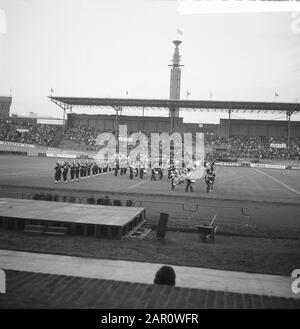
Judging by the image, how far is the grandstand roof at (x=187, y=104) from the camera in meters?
63.3

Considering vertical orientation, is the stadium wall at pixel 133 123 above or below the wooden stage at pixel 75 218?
above

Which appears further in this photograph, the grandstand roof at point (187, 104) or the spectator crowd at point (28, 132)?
the spectator crowd at point (28, 132)

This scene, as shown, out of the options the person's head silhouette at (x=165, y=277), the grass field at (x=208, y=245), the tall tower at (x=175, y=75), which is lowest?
the grass field at (x=208, y=245)

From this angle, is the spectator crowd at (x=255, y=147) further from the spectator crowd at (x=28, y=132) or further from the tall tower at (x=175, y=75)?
the tall tower at (x=175, y=75)

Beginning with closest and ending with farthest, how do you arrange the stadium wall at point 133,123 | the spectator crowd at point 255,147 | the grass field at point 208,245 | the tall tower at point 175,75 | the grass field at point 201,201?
the grass field at point 208,245
the grass field at point 201,201
the spectator crowd at point 255,147
the stadium wall at point 133,123
the tall tower at point 175,75

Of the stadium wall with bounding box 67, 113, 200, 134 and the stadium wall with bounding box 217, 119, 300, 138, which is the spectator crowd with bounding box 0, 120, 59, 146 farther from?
the stadium wall with bounding box 217, 119, 300, 138

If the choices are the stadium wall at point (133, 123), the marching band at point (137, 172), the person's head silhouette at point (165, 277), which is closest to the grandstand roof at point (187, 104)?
the stadium wall at point (133, 123)

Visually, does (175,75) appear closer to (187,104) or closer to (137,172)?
(187,104)

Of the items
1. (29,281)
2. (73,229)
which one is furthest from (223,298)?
(73,229)

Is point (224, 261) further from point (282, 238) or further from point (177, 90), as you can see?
point (177, 90)

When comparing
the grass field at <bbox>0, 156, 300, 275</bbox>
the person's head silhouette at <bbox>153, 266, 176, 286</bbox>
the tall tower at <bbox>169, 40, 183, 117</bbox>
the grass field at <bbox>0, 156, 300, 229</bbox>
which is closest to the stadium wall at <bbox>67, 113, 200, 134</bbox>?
the tall tower at <bbox>169, 40, 183, 117</bbox>

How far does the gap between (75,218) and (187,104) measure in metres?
55.7

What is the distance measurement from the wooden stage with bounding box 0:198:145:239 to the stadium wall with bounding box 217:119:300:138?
207 feet

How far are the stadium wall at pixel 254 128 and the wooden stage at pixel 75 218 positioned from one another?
207 ft
